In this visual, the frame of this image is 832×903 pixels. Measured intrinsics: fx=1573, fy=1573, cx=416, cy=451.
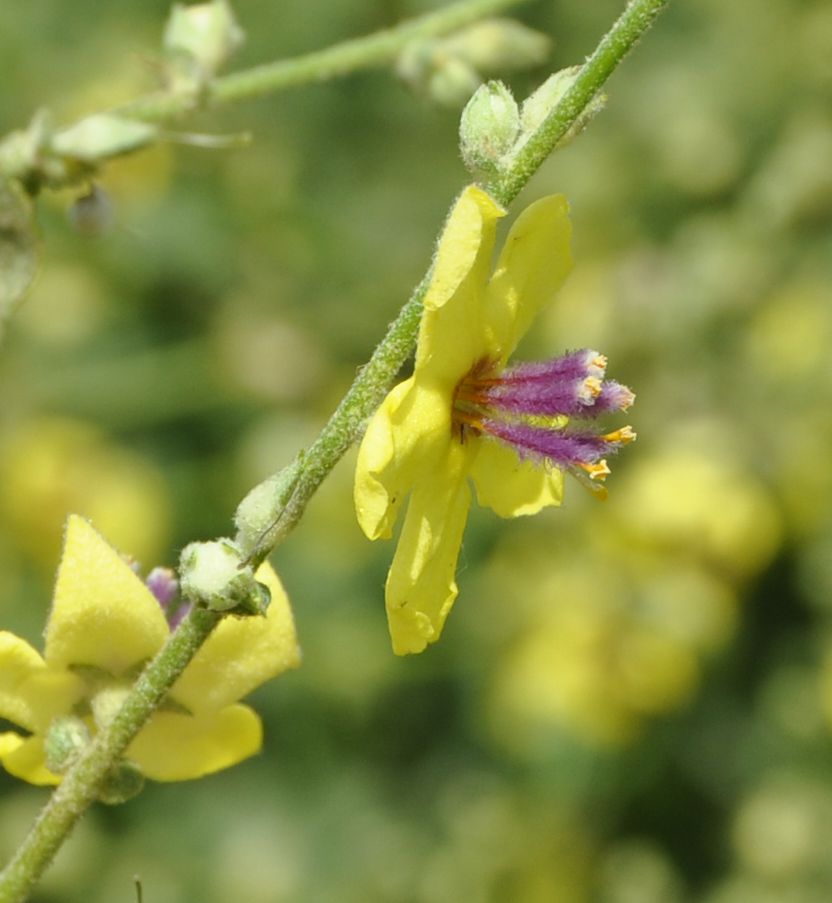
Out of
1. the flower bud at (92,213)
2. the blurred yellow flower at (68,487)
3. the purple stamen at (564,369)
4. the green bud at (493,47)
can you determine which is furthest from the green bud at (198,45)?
the blurred yellow flower at (68,487)

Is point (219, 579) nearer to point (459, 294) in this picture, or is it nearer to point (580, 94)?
point (459, 294)

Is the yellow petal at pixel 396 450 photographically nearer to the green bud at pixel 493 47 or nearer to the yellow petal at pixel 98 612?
the yellow petal at pixel 98 612

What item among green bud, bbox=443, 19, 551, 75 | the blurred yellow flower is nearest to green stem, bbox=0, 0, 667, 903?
green bud, bbox=443, 19, 551, 75

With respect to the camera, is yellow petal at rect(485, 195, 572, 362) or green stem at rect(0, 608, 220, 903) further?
yellow petal at rect(485, 195, 572, 362)

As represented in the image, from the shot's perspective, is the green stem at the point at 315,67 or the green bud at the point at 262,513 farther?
the green stem at the point at 315,67

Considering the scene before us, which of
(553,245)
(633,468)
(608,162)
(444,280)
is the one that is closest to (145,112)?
(553,245)

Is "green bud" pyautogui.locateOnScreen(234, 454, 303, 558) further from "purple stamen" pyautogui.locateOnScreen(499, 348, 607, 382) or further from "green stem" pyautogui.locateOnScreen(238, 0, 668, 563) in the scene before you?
"purple stamen" pyautogui.locateOnScreen(499, 348, 607, 382)

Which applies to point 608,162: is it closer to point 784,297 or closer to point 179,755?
point 784,297

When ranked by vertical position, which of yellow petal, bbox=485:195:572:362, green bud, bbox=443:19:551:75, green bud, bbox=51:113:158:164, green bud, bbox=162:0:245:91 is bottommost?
yellow petal, bbox=485:195:572:362
